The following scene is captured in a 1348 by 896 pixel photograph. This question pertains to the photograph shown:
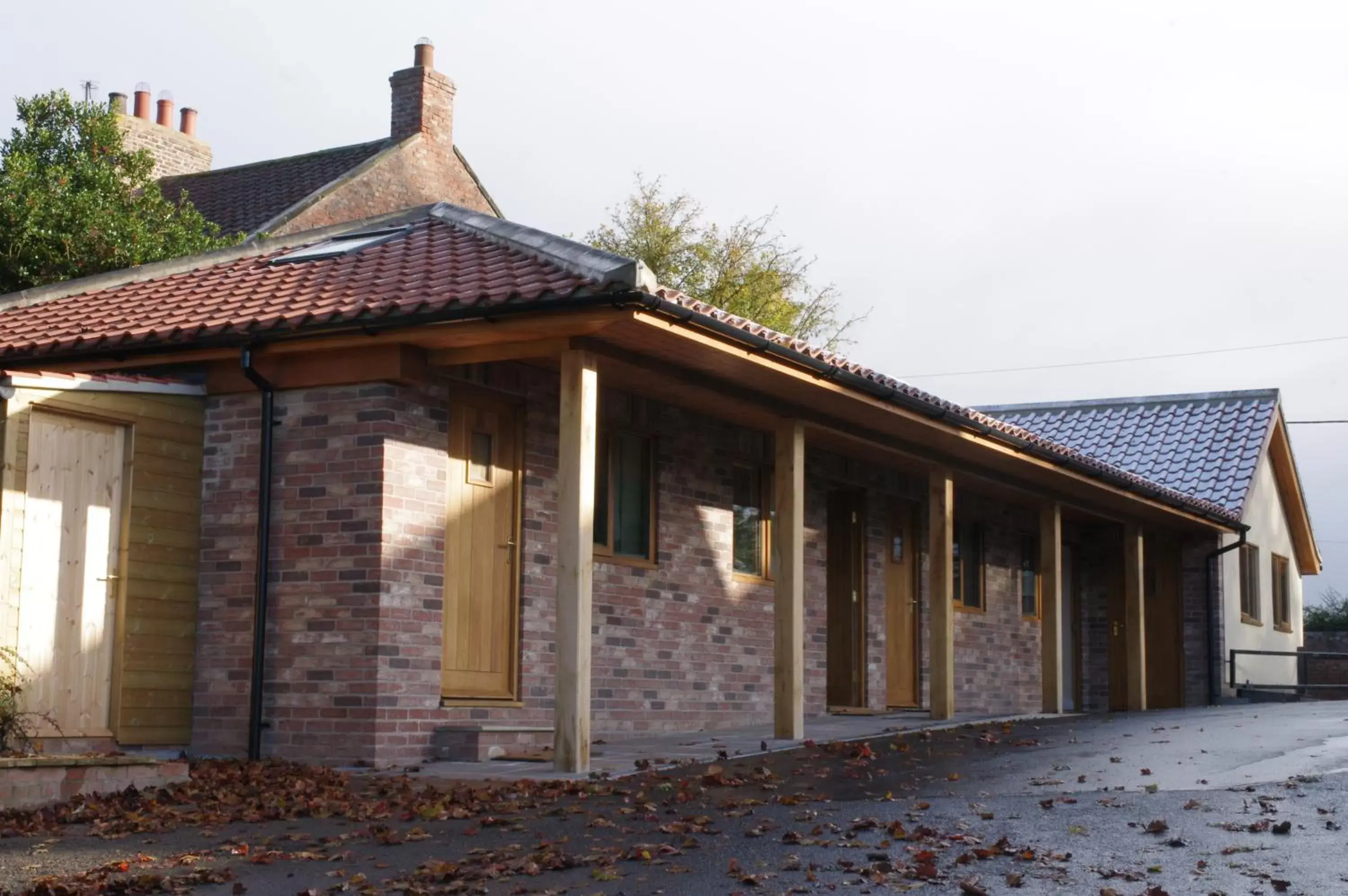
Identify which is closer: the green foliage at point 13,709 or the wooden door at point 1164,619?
Result: the green foliage at point 13,709

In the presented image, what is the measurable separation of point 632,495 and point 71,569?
15.3ft

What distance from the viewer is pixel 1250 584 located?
2547cm

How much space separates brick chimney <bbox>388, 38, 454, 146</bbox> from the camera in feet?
91.5

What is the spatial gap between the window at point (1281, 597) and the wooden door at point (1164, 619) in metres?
4.07

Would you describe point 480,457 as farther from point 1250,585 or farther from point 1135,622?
point 1250,585

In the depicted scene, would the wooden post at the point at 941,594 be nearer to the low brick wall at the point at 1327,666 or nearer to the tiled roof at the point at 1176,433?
the tiled roof at the point at 1176,433

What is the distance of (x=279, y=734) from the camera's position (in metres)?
11.1

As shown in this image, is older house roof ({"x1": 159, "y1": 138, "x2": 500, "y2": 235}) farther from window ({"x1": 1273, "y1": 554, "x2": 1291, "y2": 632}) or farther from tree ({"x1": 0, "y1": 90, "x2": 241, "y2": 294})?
window ({"x1": 1273, "y1": 554, "x2": 1291, "y2": 632})

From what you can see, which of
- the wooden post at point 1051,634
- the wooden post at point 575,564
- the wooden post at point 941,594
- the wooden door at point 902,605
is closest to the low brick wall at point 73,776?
the wooden post at point 575,564

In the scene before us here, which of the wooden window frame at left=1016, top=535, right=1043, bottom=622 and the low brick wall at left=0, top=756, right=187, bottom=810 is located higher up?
the wooden window frame at left=1016, top=535, right=1043, bottom=622

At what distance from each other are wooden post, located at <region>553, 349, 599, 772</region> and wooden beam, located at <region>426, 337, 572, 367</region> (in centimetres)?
13

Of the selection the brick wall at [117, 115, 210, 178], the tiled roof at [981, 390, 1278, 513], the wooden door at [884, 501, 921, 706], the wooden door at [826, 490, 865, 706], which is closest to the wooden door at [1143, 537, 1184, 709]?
the tiled roof at [981, 390, 1278, 513]

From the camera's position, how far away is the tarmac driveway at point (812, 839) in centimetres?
660

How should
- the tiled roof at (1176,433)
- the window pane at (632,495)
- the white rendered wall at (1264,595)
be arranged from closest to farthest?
the window pane at (632,495)
the white rendered wall at (1264,595)
the tiled roof at (1176,433)
